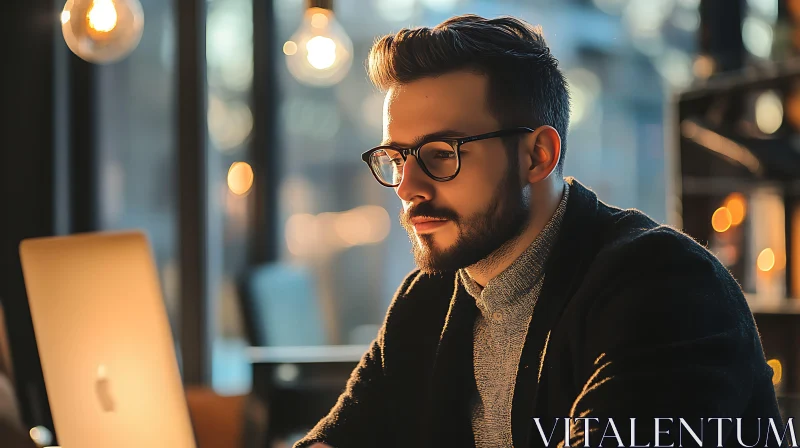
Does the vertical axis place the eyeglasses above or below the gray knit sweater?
above

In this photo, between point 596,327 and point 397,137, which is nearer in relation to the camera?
point 596,327

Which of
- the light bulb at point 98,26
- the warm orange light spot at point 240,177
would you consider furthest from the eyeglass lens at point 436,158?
the warm orange light spot at point 240,177

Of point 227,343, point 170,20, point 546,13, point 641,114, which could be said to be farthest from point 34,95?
Result: point 641,114

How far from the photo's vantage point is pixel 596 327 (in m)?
1.28

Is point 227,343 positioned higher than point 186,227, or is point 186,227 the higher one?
point 186,227

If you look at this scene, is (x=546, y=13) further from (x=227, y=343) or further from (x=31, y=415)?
(x=31, y=415)

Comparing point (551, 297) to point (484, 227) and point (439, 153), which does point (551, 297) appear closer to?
point (484, 227)

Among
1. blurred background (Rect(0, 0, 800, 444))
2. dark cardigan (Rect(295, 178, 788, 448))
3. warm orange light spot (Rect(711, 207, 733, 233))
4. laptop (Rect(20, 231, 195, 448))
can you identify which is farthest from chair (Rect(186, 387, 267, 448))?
warm orange light spot (Rect(711, 207, 733, 233))

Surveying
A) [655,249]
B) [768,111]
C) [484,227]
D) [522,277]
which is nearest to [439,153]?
[484,227]

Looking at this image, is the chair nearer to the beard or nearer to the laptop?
the laptop

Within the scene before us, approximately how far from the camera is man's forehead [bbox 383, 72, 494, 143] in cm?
144

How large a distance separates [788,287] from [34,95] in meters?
3.29

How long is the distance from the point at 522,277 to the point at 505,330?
100 mm

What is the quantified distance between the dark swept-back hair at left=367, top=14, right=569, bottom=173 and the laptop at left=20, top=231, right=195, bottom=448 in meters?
0.52
